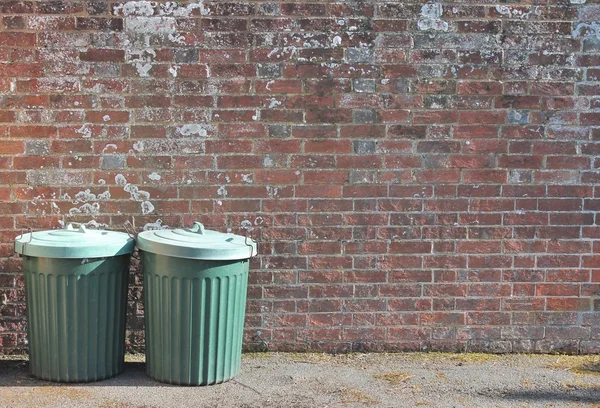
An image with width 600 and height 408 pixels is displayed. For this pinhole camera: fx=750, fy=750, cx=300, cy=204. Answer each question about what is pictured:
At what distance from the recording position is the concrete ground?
4680mm

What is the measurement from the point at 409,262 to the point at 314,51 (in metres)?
1.70

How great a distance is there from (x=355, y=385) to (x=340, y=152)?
1.65 meters

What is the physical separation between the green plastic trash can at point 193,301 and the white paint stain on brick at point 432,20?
6.71 feet

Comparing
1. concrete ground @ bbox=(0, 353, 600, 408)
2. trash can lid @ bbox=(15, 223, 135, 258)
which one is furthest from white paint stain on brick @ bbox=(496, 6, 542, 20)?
trash can lid @ bbox=(15, 223, 135, 258)

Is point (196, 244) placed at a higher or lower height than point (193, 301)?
higher

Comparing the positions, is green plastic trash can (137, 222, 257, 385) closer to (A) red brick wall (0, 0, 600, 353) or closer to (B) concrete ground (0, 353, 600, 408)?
(B) concrete ground (0, 353, 600, 408)

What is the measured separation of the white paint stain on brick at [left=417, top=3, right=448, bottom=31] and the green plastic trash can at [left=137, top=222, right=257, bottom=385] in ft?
6.71

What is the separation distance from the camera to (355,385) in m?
4.99

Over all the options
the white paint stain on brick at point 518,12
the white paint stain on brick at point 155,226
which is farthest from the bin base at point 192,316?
the white paint stain on brick at point 518,12

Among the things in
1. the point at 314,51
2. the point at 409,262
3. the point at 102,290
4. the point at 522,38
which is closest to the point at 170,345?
the point at 102,290

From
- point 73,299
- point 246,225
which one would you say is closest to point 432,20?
point 246,225

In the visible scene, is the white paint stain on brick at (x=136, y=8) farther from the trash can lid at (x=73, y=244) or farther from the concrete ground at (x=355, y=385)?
the concrete ground at (x=355, y=385)

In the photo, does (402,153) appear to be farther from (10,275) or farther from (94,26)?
(10,275)

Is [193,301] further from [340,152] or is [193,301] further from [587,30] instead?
[587,30]
